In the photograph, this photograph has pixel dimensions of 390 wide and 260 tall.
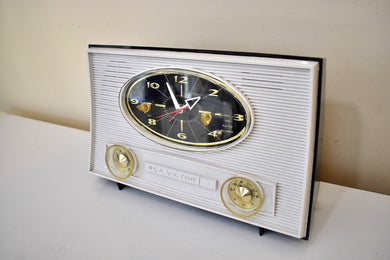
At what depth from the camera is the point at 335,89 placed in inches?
31.2

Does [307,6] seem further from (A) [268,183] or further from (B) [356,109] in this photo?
(A) [268,183]

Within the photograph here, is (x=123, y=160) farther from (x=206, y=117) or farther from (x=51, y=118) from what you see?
(x=51, y=118)

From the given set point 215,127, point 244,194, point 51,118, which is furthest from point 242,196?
point 51,118

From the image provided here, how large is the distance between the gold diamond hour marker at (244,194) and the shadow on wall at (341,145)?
34 cm

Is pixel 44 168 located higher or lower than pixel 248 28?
lower

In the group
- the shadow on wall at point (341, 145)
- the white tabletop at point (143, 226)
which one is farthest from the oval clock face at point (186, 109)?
the shadow on wall at point (341, 145)

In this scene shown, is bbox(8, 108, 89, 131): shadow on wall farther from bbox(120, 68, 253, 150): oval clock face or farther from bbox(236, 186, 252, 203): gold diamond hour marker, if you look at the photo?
bbox(236, 186, 252, 203): gold diamond hour marker

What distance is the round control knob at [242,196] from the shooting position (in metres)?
0.65

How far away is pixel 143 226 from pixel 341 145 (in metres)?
0.57

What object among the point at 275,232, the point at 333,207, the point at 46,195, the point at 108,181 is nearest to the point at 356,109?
the point at 333,207

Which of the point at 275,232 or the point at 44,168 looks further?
the point at 44,168

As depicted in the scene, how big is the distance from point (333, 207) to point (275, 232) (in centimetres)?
18

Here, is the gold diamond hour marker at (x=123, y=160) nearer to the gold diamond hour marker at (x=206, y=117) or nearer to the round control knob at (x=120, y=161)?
the round control knob at (x=120, y=161)

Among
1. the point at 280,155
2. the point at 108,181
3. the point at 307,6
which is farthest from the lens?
the point at 108,181
